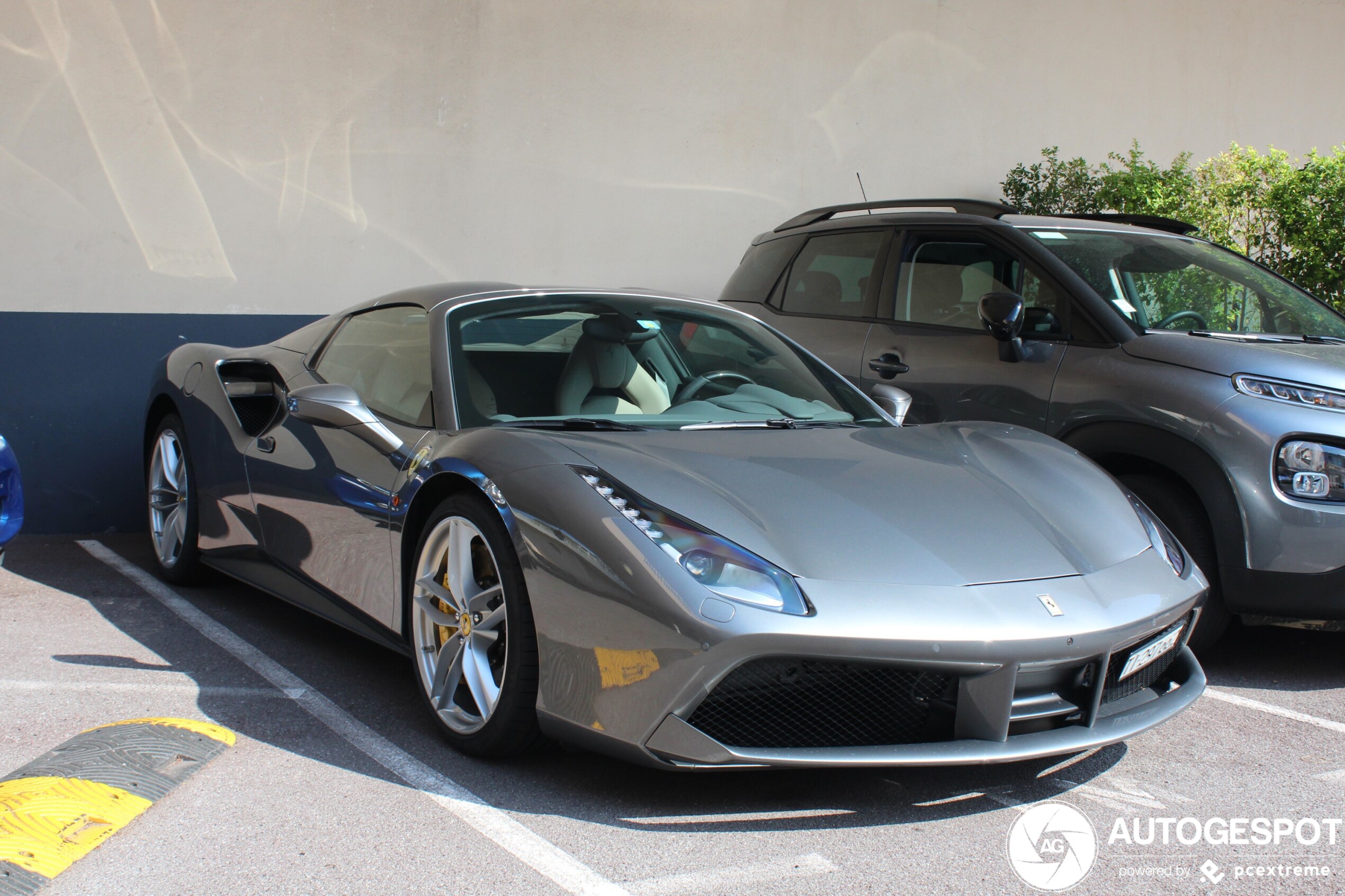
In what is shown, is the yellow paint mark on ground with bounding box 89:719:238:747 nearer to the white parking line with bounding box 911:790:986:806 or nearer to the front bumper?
the front bumper

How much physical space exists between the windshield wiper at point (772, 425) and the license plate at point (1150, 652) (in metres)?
1.06

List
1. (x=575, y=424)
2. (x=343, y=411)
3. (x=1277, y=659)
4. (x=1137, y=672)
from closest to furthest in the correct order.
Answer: (x=1137, y=672), (x=575, y=424), (x=343, y=411), (x=1277, y=659)

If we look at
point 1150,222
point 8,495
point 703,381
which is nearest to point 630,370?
point 703,381

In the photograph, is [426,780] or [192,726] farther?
[192,726]

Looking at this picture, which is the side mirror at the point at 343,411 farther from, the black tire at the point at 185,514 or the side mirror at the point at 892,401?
the side mirror at the point at 892,401

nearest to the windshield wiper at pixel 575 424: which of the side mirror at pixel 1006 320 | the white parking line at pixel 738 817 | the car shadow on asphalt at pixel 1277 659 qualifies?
the white parking line at pixel 738 817

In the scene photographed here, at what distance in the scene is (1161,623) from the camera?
8.96 ft

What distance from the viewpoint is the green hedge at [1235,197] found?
7.82m

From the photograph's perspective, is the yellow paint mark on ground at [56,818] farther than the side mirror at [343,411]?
No

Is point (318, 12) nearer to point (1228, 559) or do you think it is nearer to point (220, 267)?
point (220, 267)

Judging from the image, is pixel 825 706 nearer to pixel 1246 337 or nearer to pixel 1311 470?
pixel 1311 470

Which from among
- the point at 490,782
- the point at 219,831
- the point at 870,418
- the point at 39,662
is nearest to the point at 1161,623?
the point at 870,418

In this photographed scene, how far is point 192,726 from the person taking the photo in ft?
10.3

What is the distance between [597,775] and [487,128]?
17.3ft
